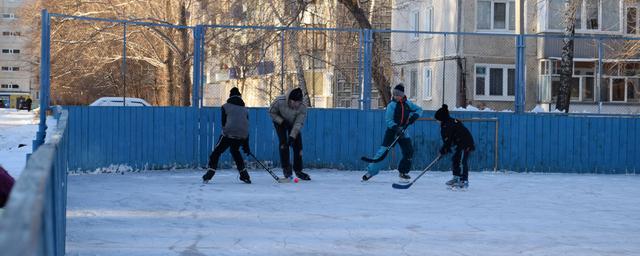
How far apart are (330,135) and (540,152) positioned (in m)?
3.89

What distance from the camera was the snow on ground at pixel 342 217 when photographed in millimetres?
7633

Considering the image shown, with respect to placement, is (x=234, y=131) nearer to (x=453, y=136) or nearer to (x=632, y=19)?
(x=453, y=136)

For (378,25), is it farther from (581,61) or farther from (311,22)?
(581,61)

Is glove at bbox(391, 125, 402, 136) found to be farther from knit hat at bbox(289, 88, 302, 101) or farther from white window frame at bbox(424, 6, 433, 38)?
white window frame at bbox(424, 6, 433, 38)

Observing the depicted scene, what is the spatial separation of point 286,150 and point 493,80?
60.0ft

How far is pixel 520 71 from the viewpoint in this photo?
17.5 m

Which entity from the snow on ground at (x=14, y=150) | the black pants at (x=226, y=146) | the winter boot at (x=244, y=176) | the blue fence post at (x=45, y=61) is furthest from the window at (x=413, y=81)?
the snow on ground at (x=14, y=150)

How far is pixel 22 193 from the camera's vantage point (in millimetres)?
2023

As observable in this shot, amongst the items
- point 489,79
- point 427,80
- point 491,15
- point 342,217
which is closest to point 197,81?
point 427,80

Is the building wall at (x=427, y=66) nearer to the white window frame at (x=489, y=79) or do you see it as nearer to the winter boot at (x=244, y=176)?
the winter boot at (x=244, y=176)

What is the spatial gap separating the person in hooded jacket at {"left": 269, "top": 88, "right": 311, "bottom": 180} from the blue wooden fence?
228 centimetres

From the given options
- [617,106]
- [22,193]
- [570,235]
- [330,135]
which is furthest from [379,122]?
[22,193]

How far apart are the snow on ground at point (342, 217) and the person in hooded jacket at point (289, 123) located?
1.18 feet

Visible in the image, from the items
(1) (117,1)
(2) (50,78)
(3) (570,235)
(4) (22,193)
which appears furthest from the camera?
(1) (117,1)
